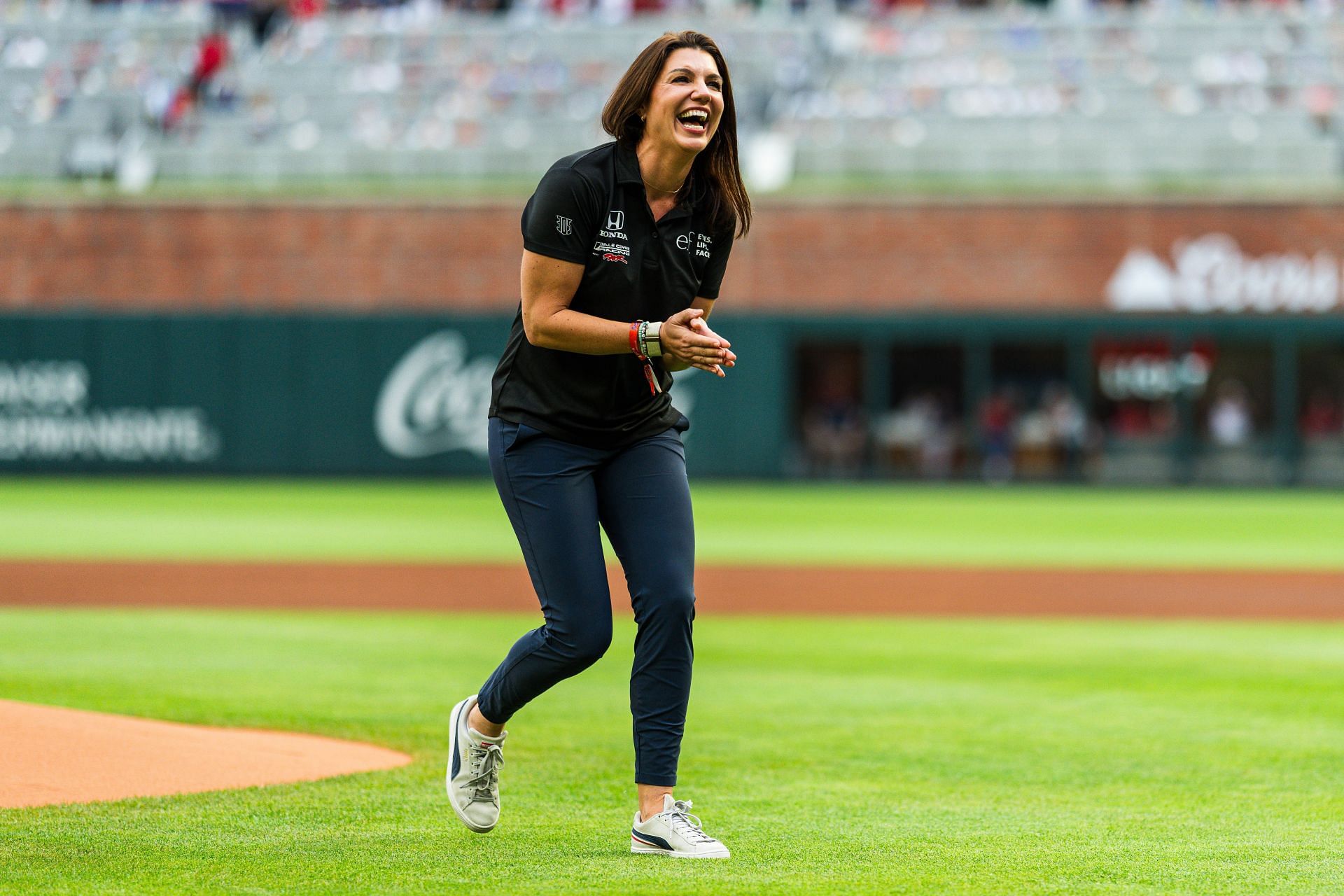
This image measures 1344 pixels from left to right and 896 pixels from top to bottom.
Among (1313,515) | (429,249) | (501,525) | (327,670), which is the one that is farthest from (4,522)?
(1313,515)

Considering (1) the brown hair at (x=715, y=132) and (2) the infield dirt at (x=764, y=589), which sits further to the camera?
(2) the infield dirt at (x=764, y=589)

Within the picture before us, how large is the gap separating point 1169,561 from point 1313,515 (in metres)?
7.26

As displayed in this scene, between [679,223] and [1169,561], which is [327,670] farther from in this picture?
[1169,561]

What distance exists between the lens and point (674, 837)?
470cm

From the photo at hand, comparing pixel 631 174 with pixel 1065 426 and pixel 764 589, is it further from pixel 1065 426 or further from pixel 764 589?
pixel 1065 426

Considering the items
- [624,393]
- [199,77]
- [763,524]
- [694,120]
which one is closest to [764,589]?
[763,524]

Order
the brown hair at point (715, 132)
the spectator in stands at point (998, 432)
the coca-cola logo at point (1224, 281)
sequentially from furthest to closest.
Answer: the spectator in stands at point (998, 432)
the coca-cola logo at point (1224, 281)
the brown hair at point (715, 132)

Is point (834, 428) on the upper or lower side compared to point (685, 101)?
lower

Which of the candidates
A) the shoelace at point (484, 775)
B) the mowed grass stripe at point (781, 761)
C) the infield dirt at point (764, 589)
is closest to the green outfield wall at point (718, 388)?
the infield dirt at point (764, 589)

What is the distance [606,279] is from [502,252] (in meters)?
23.2

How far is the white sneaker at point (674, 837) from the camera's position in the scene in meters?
4.70

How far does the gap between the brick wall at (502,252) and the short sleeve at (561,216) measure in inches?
879

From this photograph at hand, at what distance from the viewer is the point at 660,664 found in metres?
4.77

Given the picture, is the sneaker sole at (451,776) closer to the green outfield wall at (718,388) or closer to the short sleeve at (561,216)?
the short sleeve at (561,216)
